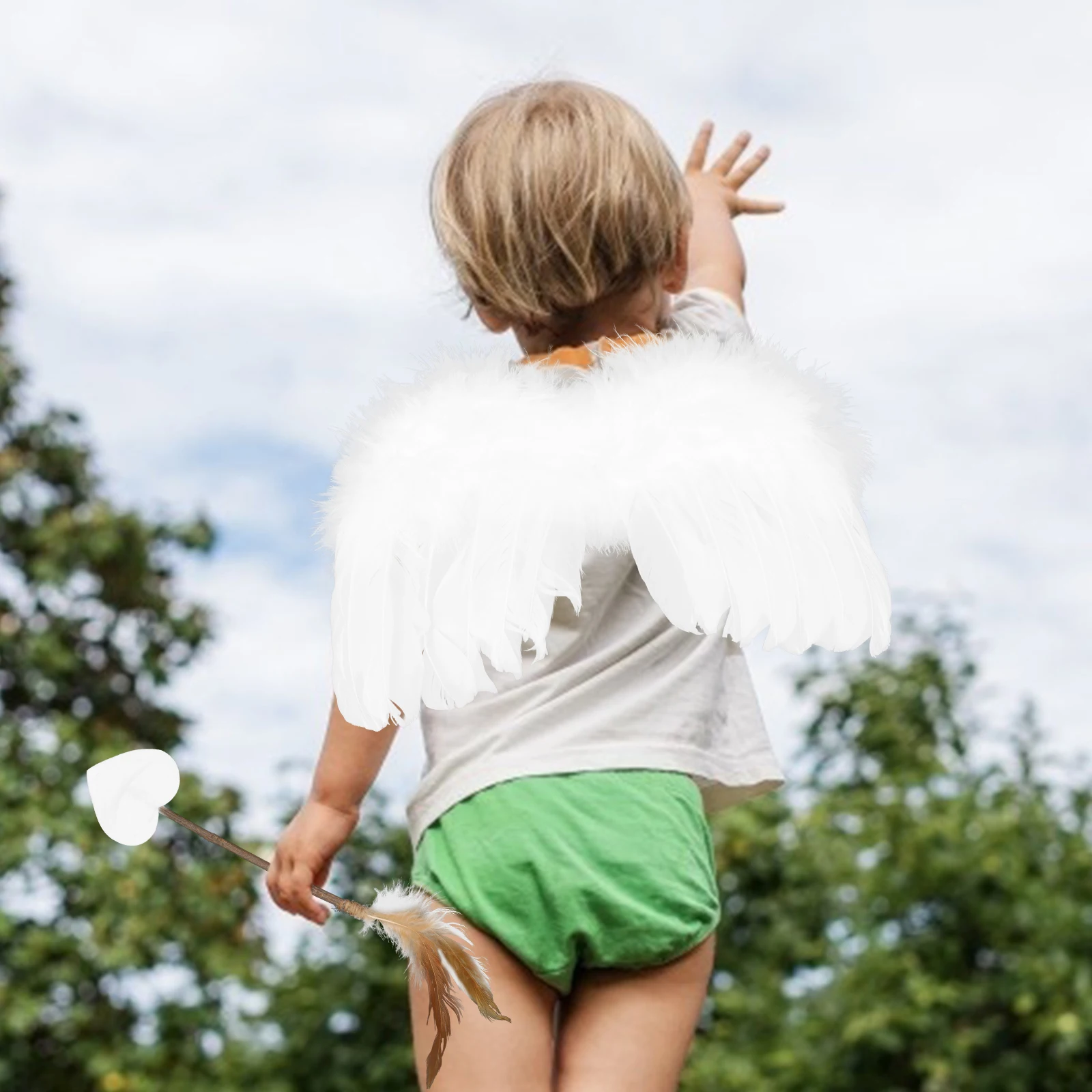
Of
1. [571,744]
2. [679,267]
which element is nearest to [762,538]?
[571,744]

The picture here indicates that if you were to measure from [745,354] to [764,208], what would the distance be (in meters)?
0.54

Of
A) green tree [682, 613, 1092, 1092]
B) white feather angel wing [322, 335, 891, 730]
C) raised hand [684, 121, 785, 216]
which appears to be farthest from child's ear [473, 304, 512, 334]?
green tree [682, 613, 1092, 1092]

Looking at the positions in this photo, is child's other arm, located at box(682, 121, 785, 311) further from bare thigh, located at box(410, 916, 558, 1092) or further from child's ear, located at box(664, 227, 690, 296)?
bare thigh, located at box(410, 916, 558, 1092)

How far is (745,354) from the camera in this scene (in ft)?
6.96

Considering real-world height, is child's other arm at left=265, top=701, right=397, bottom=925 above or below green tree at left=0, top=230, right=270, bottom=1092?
above

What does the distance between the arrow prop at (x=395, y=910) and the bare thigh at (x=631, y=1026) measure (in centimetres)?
13

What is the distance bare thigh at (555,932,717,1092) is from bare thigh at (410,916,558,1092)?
29 mm

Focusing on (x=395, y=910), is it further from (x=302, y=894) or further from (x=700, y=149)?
(x=700, y=149)

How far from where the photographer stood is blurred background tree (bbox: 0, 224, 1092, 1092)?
4.43 m

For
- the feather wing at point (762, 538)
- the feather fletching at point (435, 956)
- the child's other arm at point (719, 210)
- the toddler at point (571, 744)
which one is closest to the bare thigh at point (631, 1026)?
the toddler at point (571, 744)

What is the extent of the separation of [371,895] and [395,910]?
117 inches

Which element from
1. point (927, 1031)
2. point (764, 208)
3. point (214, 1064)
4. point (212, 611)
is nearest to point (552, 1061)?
point (764, 208)

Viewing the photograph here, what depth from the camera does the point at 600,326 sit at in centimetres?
221

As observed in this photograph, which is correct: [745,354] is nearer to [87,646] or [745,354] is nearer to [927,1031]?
[927,1031]
